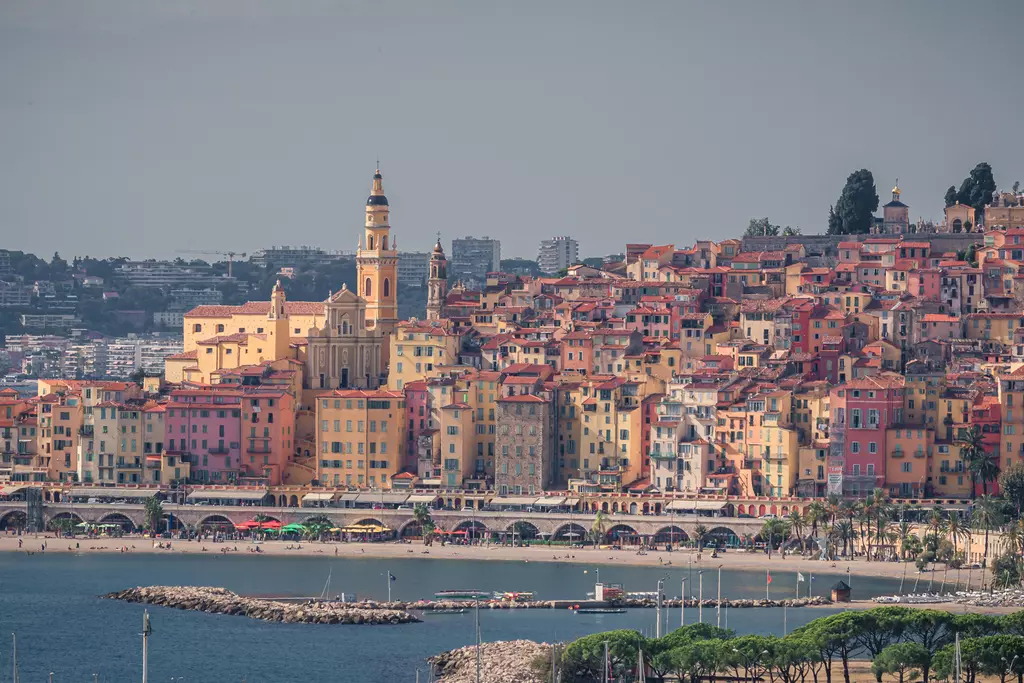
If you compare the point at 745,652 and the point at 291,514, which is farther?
the point at 291,514

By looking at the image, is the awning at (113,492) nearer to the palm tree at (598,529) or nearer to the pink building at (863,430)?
the palm tree at (598,529)

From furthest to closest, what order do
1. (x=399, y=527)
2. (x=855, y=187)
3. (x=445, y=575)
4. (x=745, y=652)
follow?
(x=855, y=187) < (x=399, y=527) < (x=445, y=575) < (x=745, y=652)

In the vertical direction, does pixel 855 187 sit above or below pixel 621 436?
above

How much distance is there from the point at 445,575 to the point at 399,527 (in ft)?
31.0

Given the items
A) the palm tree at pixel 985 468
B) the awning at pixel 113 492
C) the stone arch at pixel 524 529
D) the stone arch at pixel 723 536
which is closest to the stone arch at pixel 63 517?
the awning at pixel 113 492

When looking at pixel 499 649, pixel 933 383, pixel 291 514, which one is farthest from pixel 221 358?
pixel 499 649

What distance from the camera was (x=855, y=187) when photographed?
5640 inches

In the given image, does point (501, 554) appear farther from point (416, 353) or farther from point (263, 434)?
point (416, 353)

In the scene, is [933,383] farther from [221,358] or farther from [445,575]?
[221,358]

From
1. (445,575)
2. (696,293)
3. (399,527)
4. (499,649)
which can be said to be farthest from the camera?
(696,293)

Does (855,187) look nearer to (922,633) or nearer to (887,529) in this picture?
(887,529)

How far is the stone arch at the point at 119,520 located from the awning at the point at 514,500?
52.4 feet

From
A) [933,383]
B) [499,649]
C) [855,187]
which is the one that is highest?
[855,187]

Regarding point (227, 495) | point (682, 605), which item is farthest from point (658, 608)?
point (227, 495)
